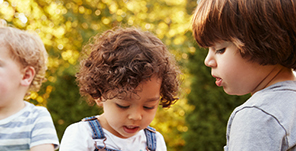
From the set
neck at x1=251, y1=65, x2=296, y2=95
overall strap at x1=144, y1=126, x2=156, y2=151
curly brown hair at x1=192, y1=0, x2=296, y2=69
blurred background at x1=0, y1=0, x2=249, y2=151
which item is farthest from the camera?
blurred background at x1=0, y1=0, x2=249, y2=151

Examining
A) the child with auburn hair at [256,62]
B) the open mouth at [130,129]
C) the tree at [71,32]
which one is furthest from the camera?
the tree at [71,32]

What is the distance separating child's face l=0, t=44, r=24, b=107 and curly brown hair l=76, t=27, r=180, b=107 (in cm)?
55

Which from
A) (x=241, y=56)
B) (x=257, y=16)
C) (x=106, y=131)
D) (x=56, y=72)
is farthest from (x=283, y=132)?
(x=56, y=72)

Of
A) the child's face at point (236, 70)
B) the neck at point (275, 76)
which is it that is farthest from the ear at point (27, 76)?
the neck at point (275, 76)

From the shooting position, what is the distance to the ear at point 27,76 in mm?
2189

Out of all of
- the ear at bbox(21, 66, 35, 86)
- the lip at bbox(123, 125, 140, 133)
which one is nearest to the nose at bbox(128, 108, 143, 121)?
the lip at bbox(123, 125, 140, 133)

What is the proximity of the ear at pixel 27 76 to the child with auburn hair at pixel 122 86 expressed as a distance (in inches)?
20.5

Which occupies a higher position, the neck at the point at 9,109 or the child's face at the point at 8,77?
the child's face at the point at 8,77

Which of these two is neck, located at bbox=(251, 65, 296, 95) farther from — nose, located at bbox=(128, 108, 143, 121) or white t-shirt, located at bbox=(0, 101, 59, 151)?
white t-shirt, located at bbox=(0, 101, 59, 151)

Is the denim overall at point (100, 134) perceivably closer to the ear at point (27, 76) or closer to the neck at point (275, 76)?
the ear at point (27, 76)

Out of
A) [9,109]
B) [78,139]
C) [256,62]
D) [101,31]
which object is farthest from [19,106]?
[101,31]

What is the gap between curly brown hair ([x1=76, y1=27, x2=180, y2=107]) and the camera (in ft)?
5.62

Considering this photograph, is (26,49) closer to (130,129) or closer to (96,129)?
(96,129)

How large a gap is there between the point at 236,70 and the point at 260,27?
26cm
